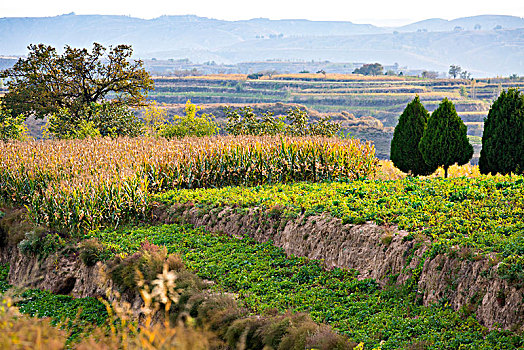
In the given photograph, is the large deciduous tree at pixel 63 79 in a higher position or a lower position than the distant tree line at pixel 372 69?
lower

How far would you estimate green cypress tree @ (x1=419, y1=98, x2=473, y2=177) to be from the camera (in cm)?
1361

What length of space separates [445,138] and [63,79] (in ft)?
57.2

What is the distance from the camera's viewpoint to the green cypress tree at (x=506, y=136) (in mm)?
12312

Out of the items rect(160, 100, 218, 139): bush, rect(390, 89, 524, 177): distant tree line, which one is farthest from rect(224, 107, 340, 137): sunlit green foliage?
rect(390, 89, 524, 177): distant tree line

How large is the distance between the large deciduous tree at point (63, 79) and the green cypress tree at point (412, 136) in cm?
1370

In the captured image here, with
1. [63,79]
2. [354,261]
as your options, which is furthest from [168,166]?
[63,79]

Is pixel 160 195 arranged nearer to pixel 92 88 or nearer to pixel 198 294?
pixel 198 294

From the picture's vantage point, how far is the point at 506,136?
A: 488 inches

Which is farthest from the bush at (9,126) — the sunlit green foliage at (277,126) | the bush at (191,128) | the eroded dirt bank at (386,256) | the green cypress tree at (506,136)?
the green cypress tree at (506,136)

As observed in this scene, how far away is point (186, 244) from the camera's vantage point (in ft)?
28.7

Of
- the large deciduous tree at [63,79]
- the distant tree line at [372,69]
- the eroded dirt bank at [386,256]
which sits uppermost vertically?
the distant tree line at [372,69]

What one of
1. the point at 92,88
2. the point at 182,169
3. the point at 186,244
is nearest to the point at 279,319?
the point at 186,244

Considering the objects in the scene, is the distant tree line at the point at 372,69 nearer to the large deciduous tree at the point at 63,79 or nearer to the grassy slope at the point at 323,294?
the large deciduous tree at the point at 63,79

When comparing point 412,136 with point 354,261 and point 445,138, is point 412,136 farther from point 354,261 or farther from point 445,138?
point 354,261
